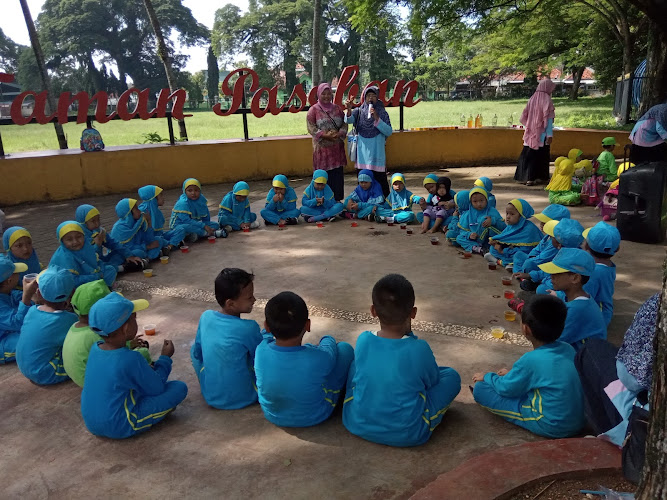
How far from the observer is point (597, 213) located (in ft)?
25.9

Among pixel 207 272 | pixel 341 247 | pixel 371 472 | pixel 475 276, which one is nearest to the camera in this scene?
pixel 371 472

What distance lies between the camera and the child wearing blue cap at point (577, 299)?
3332mm

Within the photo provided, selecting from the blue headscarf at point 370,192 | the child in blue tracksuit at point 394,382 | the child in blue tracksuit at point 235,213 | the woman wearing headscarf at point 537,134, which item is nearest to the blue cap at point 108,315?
the child in blue tracksuit at point 394,382

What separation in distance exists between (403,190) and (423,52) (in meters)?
58.5

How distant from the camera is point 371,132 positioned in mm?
8445

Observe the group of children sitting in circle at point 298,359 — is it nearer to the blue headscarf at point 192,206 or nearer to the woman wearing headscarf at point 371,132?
the blue headscarf at point 192,206

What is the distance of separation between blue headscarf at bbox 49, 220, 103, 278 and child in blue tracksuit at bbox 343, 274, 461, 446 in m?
3.36

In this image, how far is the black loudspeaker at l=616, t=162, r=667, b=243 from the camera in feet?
20.5

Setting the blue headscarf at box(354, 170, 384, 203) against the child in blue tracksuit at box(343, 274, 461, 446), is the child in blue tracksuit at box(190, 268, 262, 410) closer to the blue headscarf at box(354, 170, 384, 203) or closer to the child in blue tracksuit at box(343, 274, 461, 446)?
the child in blue tracksuit at box(343, 274, 461, 446)

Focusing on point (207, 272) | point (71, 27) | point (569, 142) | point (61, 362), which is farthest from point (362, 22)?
point (71, 27)

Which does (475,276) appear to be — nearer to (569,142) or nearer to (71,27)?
(569,142)

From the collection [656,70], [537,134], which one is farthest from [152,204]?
[656,70]

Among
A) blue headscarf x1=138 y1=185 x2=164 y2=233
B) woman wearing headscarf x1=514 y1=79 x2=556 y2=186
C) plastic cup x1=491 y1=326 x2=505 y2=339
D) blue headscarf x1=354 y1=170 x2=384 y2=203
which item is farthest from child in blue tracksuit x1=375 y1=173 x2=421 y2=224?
plastic cup x1=491 y1=326 x2=505 y2=339

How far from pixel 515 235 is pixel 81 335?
14.3ft
